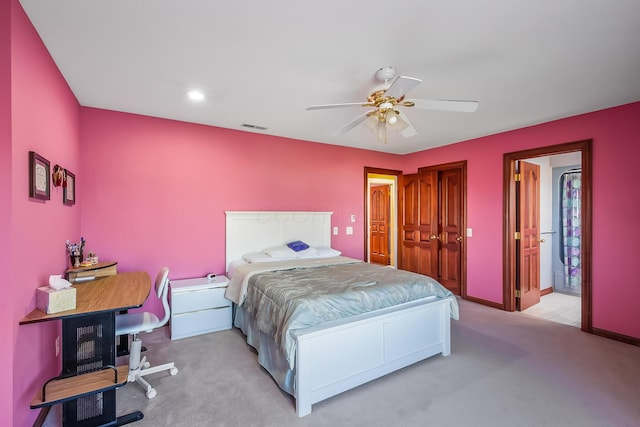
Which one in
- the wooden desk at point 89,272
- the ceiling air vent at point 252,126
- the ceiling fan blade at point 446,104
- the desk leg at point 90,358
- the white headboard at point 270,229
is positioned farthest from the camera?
the white headboard at point 270,229

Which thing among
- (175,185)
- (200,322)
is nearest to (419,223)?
(200,322)

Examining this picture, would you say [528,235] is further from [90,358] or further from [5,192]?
[5,192]

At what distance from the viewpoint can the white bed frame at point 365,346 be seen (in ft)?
6.77

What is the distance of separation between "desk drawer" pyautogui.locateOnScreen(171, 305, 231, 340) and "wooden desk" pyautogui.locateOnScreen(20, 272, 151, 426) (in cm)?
128

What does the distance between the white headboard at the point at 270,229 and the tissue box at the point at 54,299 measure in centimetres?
220

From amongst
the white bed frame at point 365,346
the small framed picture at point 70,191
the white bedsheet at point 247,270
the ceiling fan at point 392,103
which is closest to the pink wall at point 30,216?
the small framed picture at point 70,191

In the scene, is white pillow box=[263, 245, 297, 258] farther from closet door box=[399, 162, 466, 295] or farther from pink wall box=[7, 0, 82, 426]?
closet door box=[399, 162, 466, 295]

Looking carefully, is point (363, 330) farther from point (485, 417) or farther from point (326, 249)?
point (326, 249)

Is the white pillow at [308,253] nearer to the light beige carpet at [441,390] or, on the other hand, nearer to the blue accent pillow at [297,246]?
the blue accent pillow at [297,246]

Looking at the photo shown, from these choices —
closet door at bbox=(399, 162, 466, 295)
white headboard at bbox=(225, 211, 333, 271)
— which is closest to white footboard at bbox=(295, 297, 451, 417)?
white headboard at bbox=(225, 211, 333, 271)

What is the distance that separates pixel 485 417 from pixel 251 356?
6.60 ft

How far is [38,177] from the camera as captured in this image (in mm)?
1901

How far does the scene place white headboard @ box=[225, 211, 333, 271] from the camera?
400 cm

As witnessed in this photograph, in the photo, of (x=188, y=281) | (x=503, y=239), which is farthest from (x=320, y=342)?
(x=503, y=239)
